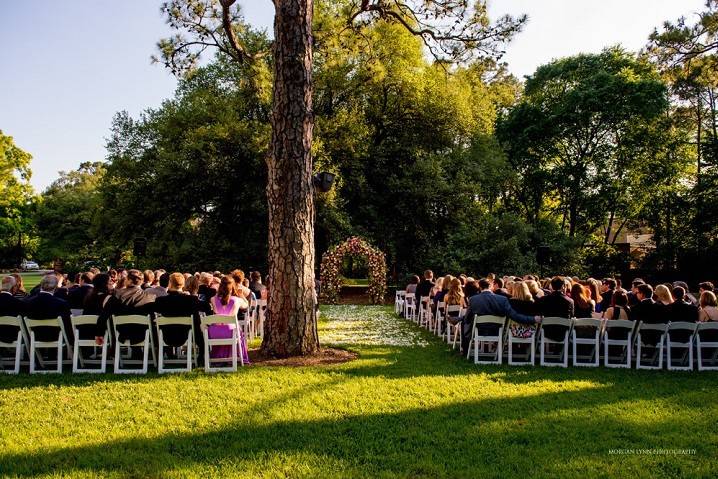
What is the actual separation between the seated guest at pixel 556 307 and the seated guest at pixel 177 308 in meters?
5.79

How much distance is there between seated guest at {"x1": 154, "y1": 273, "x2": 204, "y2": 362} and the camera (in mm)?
8688

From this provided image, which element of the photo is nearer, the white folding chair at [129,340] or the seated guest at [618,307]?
the white folding chair at [129,340]

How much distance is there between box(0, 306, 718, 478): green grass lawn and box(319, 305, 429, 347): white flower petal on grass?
3.27 meters

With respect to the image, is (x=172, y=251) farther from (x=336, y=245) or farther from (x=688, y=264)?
(x=688, y=264)

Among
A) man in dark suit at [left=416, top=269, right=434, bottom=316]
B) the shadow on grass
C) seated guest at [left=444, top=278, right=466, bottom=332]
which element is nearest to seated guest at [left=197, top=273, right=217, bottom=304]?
the shadow on grass

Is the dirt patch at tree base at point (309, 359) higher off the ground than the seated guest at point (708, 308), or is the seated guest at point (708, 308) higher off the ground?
the seated guest at point (708, 308)

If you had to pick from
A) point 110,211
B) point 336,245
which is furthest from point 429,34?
point 110,211

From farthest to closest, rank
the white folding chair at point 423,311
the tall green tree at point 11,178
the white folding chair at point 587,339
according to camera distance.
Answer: the tall green tree at point 11,178
the white folding chair at point 423,311
the white folding chair at point 587,339

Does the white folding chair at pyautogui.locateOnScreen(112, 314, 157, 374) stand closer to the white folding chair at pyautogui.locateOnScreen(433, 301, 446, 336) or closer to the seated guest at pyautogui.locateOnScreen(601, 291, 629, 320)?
the white folding chair at pyautogui.locateOnScreen(433, 301, 446, 336)

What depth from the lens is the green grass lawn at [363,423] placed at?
4738mm

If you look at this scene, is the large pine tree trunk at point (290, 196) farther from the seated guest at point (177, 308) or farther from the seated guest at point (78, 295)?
the seated guest at point (78, 295)

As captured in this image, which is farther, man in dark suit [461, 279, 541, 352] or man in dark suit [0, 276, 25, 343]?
man in dark suit [461, 279, 541, 352]

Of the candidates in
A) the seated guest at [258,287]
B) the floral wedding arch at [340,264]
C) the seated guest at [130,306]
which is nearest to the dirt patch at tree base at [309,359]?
the seated guest at [130,306]

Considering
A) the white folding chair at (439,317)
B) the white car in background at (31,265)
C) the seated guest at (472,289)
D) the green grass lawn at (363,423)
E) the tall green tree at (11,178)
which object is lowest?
the white car in background at (31,265)
